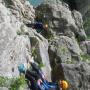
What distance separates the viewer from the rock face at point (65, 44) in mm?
24453

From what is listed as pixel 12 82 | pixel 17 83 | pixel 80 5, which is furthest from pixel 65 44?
pixel 80 5

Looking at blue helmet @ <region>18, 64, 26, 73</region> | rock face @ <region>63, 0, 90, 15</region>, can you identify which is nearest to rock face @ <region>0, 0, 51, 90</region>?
blue helmet @ <region>18, 64, 26, 73</region>

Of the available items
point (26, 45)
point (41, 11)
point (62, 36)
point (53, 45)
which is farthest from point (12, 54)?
point (41, 11)

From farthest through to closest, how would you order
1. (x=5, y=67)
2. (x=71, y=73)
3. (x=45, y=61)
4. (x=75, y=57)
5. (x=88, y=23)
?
(x=88, y=23), (x=75, y=57), (x=45, y=61), (x=71, y=73), (x=5, y=67)

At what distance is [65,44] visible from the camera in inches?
1130

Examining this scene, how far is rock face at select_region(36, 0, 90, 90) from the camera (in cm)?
2445

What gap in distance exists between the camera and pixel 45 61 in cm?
2602

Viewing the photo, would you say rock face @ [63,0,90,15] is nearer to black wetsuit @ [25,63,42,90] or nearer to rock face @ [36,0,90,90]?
rock face @ [36,0,90,90]

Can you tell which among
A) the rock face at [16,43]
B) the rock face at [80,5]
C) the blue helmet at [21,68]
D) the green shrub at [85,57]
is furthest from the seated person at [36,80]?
the rock face at [80,5]

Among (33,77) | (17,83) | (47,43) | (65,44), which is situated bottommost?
(17,83)

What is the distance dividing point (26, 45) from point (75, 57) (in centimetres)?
441

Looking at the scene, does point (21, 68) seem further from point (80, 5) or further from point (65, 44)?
point (80, 5)

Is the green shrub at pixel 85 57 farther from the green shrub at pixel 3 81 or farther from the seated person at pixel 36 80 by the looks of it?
the green shrub at pixel 3 81

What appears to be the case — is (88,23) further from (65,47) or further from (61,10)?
(65,47)
